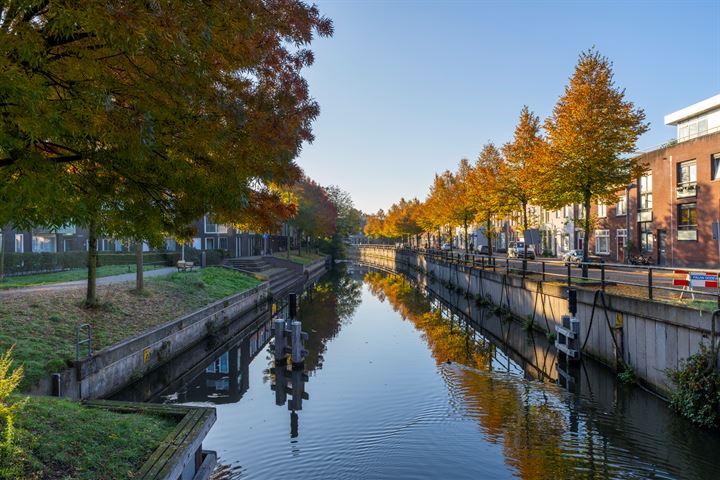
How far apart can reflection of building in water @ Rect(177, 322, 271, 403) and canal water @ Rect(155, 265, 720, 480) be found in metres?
0.04

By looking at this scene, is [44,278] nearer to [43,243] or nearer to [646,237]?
[43,243]

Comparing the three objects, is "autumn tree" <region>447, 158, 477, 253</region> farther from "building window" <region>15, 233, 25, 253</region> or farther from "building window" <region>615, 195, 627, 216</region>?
"building window" <region>15, 233, 25, 253</region>

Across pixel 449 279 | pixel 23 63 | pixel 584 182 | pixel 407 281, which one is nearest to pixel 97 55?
pixel 23 63

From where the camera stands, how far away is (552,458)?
9.26 metres

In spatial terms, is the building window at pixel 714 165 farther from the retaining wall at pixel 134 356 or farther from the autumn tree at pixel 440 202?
the retaining wall at pixel 134 356

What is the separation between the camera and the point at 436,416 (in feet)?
38.7

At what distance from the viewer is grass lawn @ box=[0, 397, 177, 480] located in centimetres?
544

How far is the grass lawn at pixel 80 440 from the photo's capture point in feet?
17.8

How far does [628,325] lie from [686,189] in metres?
28.7

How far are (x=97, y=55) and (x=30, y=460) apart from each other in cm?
463

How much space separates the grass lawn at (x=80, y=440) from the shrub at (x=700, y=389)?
10.6 metres

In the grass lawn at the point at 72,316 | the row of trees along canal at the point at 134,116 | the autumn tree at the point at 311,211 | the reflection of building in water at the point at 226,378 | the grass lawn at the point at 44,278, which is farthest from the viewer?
the autumn tree at the point at 311,211

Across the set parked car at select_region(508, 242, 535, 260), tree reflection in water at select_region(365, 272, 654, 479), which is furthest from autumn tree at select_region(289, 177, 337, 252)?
tree reflection in water at select_region(365, 272, 654, 479)

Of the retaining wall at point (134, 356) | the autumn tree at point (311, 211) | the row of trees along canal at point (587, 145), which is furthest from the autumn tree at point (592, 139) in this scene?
the autumn tree at point (311, 211)
